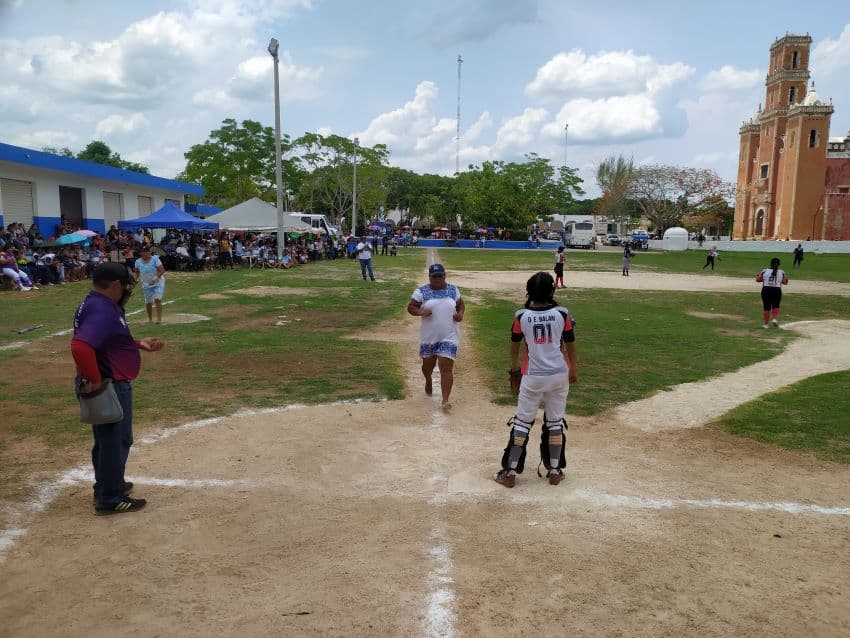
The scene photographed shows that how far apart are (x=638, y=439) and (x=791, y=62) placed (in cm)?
7649

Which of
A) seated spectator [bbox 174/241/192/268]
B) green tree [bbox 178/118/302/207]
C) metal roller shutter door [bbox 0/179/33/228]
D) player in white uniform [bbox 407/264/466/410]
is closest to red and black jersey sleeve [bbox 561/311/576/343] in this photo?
player in white uniform [bbox 407/264/466/410]

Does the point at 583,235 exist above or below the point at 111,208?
below

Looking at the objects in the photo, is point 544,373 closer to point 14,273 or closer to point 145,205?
point 14,273

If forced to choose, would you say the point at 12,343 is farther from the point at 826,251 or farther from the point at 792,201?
the point at 792,201

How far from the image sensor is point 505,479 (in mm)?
5129

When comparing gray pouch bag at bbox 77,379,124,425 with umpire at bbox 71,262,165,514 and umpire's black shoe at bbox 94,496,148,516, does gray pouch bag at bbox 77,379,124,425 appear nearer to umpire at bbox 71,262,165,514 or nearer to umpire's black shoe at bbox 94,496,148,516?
umpire at bbox 71,262,165,514

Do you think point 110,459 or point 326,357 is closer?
point 110,459

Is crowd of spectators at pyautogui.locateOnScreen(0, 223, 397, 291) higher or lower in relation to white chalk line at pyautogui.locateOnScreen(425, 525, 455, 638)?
higher

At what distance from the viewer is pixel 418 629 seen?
3256 mm

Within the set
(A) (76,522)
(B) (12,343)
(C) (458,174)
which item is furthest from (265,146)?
(A) (76,522)

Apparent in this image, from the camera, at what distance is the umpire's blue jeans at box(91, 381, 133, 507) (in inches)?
177

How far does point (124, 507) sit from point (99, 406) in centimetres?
80

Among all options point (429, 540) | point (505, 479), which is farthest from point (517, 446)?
→ point (429, 540)

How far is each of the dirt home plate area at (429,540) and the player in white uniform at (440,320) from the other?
0.99m
